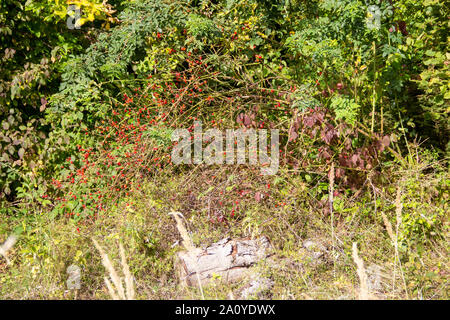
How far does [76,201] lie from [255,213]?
1590mm

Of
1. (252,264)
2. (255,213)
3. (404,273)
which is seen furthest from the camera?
(255,213)

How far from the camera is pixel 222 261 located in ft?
10.5

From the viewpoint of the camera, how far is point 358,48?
378 cm

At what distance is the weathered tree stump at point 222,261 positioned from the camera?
123 inches

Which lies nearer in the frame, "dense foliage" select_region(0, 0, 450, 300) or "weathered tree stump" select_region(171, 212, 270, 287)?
"weathered tree stump" select_region(171, 212, 270, 287)

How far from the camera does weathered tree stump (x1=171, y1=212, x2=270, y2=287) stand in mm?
3127

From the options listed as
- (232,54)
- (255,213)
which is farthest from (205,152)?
(232,54)

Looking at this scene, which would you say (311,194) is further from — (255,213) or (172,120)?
(172,120)

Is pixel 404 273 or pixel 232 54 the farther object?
pixel 232 54

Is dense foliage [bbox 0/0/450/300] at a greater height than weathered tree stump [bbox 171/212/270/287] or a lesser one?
greater

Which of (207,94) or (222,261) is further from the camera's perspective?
(207,94)

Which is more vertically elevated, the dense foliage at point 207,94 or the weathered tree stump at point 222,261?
the dense foliage at point 207,94

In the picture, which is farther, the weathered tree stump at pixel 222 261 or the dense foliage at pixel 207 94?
the dense foliage at pixel 207 94

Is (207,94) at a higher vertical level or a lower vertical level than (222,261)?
higher
